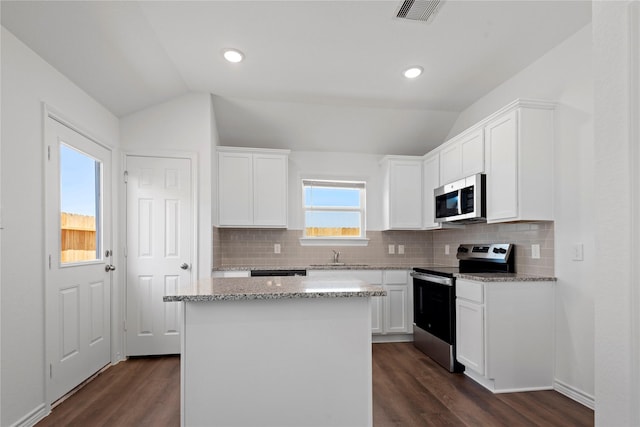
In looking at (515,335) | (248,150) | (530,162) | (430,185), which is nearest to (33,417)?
(248,150)

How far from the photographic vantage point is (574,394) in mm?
2514

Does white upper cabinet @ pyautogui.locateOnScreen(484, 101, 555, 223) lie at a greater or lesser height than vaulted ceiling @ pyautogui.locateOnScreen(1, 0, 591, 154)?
lesser

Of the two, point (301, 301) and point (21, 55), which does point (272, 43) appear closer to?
point (21, 55)

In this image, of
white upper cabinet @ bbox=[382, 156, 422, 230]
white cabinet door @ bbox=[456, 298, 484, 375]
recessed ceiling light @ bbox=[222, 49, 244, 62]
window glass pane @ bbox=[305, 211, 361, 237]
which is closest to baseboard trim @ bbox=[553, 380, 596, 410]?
white cabinet door @ bbox=[456, 298, 484, 375]

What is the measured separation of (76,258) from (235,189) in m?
1.73

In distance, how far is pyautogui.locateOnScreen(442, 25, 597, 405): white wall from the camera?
2439 millimetres

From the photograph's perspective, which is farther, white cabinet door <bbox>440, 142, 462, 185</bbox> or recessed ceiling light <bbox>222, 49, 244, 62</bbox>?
white cabinet door <bbox>440, 142, 462, 185</bbox>

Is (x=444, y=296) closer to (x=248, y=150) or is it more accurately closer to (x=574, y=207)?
(x=574, y=207)

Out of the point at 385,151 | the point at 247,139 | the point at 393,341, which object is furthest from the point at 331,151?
the point at 393,341

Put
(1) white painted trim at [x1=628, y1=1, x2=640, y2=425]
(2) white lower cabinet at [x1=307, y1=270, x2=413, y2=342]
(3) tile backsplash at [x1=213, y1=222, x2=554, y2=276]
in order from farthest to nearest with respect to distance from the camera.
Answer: (3) tile backsplash at [x1=213, y1=222, x2=554, y2=276] → (2) white lower cabinet at [x1=307, y1=270, x2=413, y2=342] → (1) white painted trim at [x1=628, y1=1, x2=640, y2=425]

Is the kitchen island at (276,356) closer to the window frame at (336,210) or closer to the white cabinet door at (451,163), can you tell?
the white cabinet door at (451,163)

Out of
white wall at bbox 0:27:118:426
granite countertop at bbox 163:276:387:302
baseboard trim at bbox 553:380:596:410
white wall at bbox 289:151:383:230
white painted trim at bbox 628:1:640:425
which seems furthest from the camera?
white wall at bbox 289:151:383:230

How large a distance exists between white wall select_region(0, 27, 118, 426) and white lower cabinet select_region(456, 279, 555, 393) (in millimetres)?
3156

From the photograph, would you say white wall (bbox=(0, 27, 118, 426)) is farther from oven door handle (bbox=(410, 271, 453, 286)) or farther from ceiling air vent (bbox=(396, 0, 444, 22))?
oven door handle (bbox=(410, 271, 453, 286))
